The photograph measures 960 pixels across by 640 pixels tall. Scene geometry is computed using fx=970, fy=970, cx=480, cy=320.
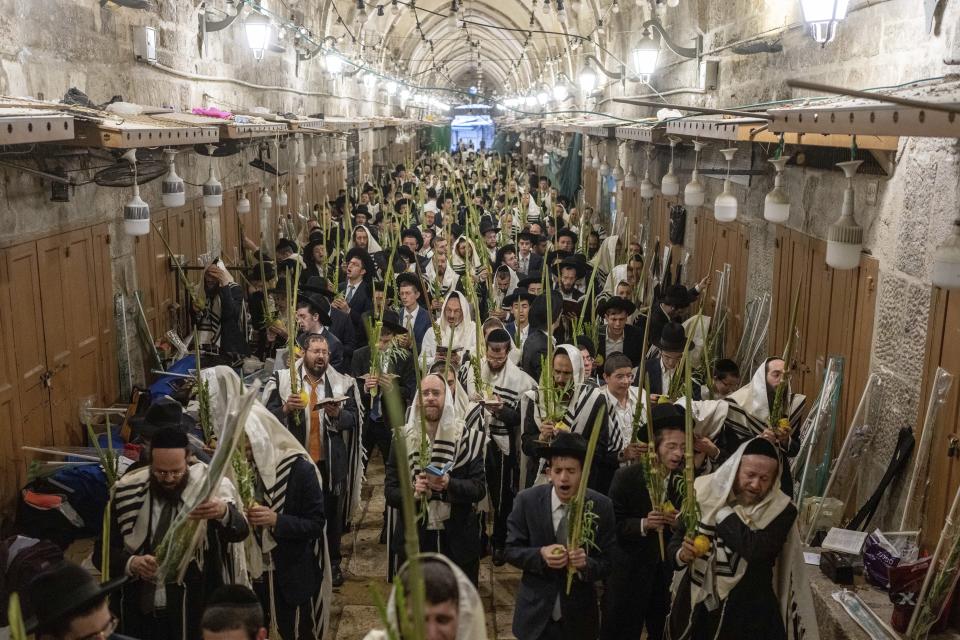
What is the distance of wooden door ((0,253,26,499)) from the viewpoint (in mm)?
6289

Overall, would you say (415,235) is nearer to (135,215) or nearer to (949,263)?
(135,215)

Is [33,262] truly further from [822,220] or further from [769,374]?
[822,220]

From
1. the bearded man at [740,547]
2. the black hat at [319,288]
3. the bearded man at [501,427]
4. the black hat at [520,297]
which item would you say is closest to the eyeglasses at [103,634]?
the bearded man at [740,547]

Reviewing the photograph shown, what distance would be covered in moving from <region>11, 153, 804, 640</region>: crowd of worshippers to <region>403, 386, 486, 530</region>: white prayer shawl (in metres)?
0.01

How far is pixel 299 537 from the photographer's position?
4863 mm

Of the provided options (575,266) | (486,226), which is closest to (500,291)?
(575,266)

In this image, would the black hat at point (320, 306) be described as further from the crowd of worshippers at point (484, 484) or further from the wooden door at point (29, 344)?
the wooden door at point (29, 344)

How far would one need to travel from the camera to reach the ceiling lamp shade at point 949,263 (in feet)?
14.4

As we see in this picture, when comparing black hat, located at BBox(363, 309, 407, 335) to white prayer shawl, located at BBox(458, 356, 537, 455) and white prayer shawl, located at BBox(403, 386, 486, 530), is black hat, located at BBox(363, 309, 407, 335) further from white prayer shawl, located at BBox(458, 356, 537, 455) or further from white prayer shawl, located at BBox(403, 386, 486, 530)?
white prayer shawl, located at BBox(403, 386, 486, 530)

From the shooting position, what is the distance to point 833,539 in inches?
230

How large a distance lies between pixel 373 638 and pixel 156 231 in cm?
769

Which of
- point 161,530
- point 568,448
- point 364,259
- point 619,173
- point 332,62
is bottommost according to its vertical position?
A: point 161,530

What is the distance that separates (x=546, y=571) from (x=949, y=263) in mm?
2297

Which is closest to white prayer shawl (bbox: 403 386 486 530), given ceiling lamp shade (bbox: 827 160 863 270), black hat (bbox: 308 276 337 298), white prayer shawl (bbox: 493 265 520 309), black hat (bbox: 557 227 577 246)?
ceiling lamp shade (bbox: 827 160 863 270)
